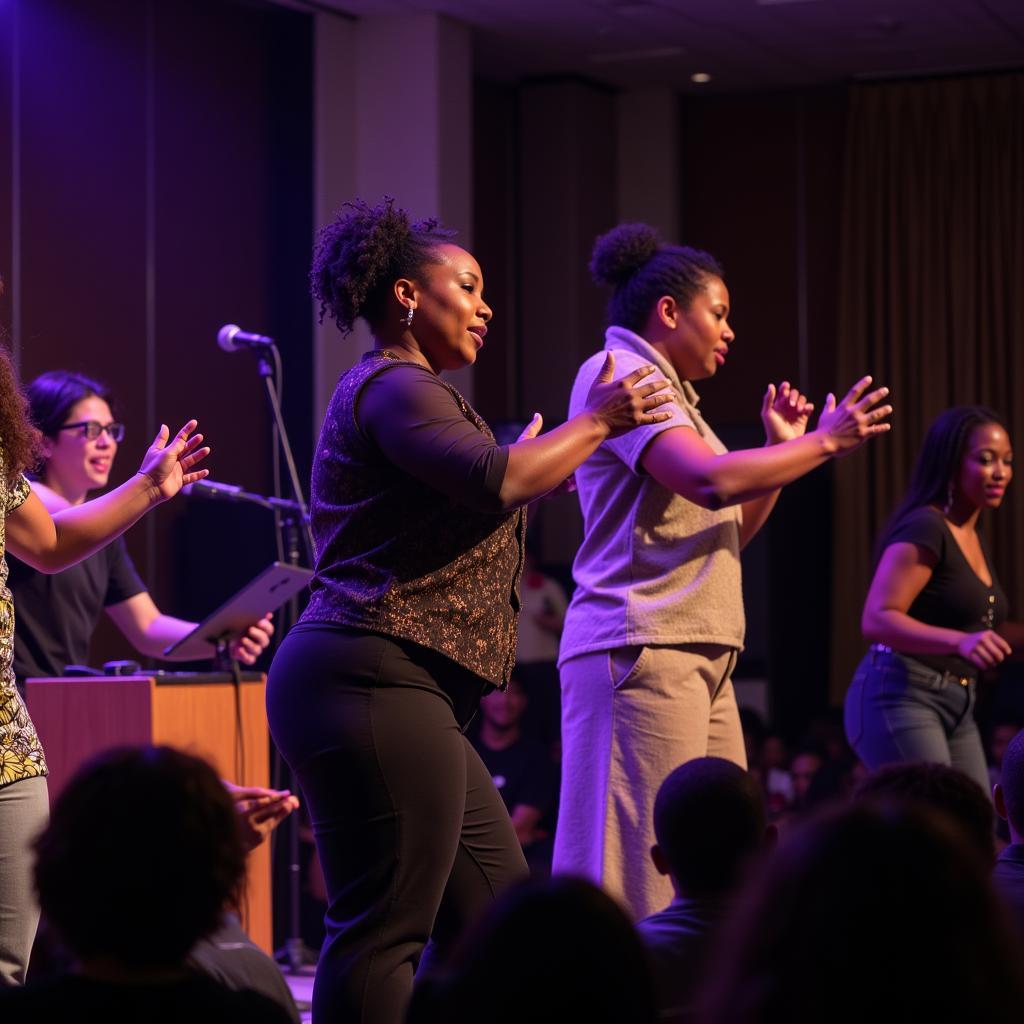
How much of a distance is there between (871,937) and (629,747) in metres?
2.07

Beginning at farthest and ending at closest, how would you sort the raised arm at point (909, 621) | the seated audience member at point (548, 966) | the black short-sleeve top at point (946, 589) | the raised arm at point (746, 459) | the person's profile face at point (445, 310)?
1. the black short-sleeve top at point (946, 589)
2. the raised arm at point (909, 621)
3. the raised arm at point (746, 459)
4. the person's profile face at point (445, 310)
5. the seated audience member at point (548, 966)

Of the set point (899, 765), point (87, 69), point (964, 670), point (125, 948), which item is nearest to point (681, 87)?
point (87, 69)

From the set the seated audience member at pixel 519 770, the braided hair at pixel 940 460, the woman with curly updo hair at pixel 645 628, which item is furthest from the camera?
the seated audience member at pixel 519 770

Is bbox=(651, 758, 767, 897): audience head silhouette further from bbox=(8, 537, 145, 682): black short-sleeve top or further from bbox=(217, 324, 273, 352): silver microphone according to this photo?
bbox=(217, 324, 273, 352): silver microphone

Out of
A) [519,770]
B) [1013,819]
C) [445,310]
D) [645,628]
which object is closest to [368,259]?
[445,310]

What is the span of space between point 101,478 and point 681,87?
17.1 ft

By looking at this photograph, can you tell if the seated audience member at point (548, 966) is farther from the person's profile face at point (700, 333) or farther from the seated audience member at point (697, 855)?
the person's profile face at point (700, 333)

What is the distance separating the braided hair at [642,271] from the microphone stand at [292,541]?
0.99 meters

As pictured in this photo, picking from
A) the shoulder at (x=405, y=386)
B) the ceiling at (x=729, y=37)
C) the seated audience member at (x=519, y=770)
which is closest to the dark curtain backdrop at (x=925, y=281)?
the ceiling at (x=729, y=37)

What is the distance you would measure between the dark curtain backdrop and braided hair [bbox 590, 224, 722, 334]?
4.84 m

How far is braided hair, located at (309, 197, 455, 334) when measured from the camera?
2.42 m

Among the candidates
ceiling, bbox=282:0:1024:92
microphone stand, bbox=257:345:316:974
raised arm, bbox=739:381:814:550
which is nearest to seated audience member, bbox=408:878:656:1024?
raised arm, bbox=739:381:814:550

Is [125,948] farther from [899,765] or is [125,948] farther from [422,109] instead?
[422,109]

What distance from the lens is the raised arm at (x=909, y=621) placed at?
3.85 metres
